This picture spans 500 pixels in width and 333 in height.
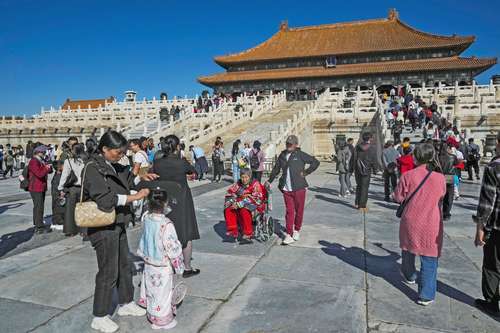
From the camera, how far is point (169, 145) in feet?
13.2

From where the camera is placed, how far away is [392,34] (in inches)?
1499

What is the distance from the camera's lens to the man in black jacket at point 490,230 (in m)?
3.10

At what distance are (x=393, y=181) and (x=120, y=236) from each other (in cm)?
744

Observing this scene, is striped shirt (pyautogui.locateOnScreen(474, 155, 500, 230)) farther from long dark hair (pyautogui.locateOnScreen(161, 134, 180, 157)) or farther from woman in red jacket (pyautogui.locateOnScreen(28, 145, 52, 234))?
woman in red jacket (pyautogui.locateOnScreen(28, 145, 52, 234))

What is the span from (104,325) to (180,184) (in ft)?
5.20

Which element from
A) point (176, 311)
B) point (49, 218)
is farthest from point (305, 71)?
point (176, 311)

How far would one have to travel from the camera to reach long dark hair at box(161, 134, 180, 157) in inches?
158

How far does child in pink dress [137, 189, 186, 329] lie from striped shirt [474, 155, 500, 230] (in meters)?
2.64

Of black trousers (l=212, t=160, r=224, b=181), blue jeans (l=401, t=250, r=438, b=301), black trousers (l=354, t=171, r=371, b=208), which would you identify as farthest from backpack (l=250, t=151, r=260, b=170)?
blue jeans (l=401, t=250, r=438, b=301)

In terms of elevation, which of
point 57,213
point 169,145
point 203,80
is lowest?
point 57,213

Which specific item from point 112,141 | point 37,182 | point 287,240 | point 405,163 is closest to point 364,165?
point 405,163

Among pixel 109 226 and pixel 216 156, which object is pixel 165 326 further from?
pixel 216 156

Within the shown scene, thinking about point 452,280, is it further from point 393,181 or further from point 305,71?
point 305,71

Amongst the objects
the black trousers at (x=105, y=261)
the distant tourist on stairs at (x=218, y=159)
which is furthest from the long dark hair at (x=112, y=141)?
the distant tourist on stairs at (x=218, y=159)
